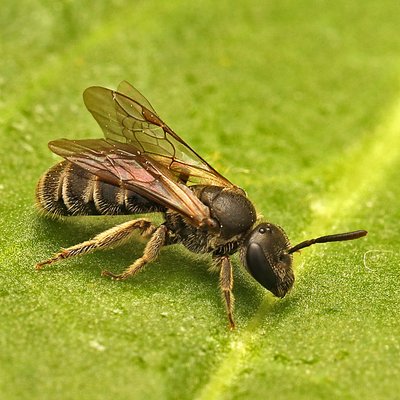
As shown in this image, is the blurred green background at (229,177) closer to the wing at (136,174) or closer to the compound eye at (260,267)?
the compound eye at (260,267)

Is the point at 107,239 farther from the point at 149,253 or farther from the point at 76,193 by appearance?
the point at 76,193

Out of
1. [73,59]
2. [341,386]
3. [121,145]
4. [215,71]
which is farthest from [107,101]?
[341,386]

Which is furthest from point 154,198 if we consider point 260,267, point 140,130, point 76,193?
point 260,267

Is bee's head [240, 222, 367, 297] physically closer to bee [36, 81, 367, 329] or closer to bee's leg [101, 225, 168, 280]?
bee [36, 81, 367, 329]

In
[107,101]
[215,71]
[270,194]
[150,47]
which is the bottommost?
[270,194]

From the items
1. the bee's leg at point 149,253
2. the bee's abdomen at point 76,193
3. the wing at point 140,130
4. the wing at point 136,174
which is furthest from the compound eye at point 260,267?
the bee's abdomen at point 76,193

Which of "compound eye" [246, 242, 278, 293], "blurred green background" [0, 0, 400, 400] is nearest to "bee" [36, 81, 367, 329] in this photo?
"compound eye" [246, 242, 278, 293]

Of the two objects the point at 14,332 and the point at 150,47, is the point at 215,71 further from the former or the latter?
the point at 14,332
